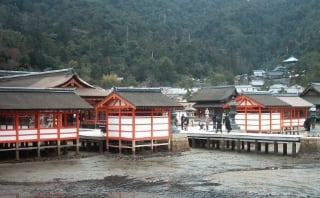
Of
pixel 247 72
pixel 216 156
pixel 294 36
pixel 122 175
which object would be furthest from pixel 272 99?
pixel 294 36

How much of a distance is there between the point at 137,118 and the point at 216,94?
83.0 ft

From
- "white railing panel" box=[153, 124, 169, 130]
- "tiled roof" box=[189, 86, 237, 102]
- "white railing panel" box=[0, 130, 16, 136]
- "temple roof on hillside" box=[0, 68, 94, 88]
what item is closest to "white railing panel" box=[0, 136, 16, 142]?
"white railing panel" box=[0, 130, 16, 136]

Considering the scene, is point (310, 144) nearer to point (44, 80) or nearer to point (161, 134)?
point (161, 134)

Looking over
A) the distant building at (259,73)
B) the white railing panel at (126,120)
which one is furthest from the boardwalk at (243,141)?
the distant building at (259,73)

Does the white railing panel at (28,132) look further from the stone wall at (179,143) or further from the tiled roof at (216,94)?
the tiled roof at (216,94)

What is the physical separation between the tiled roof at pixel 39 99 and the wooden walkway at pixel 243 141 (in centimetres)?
950

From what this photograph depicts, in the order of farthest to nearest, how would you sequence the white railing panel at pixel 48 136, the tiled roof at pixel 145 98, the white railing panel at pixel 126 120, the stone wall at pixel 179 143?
the stone wall at pixel 179 143 → the white railing panel at pixel 126 120 → the tiled roof at pixel 145 98 → the white railing panel at pixel 48 136

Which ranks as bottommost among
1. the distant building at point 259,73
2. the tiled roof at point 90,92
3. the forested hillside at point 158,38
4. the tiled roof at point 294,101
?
the tiled roof at point 294,101

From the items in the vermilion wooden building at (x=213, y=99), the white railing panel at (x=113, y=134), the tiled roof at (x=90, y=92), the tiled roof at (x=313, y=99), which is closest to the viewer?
the white railing panel at (x=113, y=134)

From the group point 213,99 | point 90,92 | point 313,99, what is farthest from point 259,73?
point 90,92

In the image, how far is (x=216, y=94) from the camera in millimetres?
52750

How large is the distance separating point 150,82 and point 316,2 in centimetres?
5755

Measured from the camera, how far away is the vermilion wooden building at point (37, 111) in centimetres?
2545

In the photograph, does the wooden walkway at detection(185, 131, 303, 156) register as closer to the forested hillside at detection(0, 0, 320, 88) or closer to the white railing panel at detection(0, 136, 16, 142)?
the white railing panel at detection(0, 136, 16, 142)
